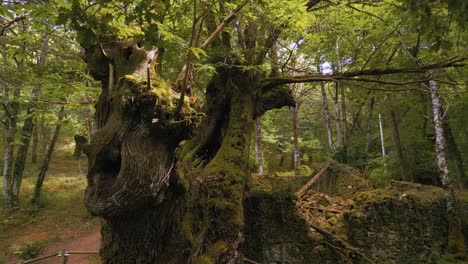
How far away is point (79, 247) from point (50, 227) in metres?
2.65

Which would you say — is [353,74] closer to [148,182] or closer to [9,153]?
[148,182]

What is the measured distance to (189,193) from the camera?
182 inches

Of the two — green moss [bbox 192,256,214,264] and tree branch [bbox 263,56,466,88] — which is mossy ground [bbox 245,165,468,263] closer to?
tree branch [bbox 263,56,466,88]

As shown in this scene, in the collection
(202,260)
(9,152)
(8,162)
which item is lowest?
(202,260)

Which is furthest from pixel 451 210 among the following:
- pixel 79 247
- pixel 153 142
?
pixel 79 247

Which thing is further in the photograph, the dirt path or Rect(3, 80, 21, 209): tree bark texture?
Rect(3, 80, 21, 209): tree bark texture

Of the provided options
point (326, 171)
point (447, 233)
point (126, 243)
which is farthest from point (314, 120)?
point (126, 243)

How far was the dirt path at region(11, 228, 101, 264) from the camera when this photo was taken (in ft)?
30.5

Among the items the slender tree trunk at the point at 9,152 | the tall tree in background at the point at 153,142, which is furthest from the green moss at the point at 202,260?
the slender tree trunk at the point at 9,152

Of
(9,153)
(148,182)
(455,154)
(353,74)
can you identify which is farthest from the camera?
(455,154)

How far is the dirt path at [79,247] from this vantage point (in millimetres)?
9289

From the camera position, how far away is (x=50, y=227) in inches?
476

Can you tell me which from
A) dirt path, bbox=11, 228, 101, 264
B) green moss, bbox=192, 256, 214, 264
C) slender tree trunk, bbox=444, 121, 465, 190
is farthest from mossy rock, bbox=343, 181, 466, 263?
dirt path, bbox=11, 228, 101, 264

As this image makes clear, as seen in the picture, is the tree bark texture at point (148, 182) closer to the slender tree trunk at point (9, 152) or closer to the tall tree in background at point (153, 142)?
the tall tree in background at point (153, 142)
